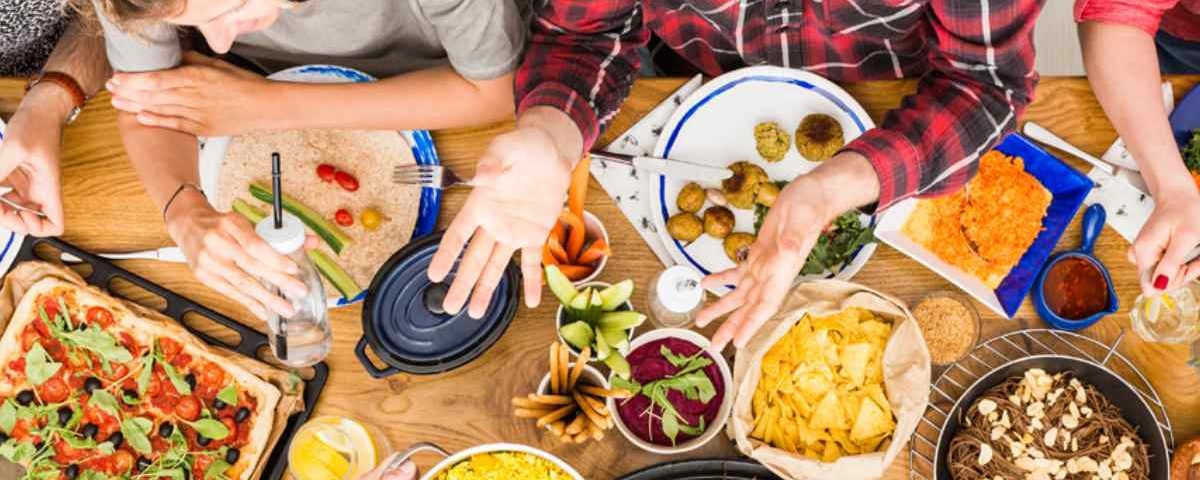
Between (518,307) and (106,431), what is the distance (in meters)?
0.78

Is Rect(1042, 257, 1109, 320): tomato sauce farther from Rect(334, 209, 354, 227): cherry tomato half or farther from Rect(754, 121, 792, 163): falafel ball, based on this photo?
Rect(334, 209, 354, 227): cherry tomato half

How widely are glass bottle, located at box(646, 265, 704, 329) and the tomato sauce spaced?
24.4 inches

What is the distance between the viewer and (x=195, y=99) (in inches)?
62.4

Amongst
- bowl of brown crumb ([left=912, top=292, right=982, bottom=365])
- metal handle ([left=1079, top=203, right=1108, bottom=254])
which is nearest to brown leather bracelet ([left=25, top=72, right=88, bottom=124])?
bowl of brown crumb ([left=912, top=292, right=982, bottom=365])

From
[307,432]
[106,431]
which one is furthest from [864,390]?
[106,431]

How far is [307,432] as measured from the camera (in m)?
1.51

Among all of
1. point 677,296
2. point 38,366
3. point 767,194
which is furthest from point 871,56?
point 38,366

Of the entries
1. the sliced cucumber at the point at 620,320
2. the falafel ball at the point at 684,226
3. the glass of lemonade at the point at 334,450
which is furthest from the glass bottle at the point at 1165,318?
the glass of lemonade at the point at 334,450

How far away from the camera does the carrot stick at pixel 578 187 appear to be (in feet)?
4.84

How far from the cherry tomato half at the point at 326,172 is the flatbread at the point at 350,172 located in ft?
0.04

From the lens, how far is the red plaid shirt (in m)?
1.37

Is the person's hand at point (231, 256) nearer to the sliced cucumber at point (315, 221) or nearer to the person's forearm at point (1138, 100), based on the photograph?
the sliced cucumber at point (315, 221)

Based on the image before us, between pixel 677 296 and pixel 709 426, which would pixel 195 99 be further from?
pixel 709 426

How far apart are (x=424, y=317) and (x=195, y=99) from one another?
58 cm
